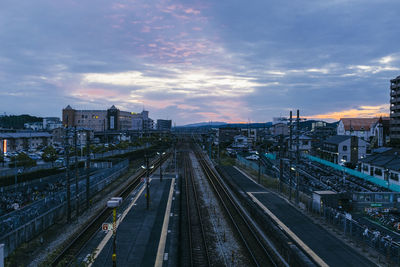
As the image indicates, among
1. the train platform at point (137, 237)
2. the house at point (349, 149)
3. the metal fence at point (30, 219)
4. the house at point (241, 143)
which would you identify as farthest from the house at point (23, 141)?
the house at point (349, 149)

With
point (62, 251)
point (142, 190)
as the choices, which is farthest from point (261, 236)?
point (142, 190)

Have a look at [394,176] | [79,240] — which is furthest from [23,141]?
[394,176]

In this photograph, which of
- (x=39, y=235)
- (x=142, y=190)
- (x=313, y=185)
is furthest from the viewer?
(x=313, y=185)

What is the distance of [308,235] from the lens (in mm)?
18922

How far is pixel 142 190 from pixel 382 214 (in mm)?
25362

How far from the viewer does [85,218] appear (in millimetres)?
23453

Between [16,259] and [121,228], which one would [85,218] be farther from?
[16,259]

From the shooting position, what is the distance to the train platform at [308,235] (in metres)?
15.2

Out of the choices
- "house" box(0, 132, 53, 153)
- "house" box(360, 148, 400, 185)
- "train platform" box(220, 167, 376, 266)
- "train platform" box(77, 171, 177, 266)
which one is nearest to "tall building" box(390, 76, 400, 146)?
"house" box(360, 148, 400, 185)

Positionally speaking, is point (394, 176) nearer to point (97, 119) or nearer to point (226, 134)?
point (226, 134)

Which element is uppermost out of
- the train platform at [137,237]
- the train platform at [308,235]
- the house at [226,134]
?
the house at [226,134]

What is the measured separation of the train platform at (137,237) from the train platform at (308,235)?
333 inches

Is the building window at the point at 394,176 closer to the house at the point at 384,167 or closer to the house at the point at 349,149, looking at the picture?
the house at the point at 384,167

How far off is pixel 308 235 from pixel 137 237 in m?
11.7
